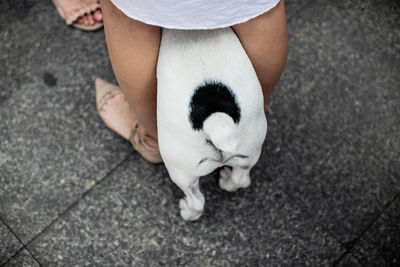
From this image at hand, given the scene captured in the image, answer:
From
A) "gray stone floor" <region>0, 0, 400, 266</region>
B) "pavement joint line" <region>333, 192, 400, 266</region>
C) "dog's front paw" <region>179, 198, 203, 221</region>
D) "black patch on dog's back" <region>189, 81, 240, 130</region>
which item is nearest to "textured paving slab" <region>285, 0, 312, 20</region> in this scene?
"gray stone floor" <region>0, 0, 400, 266</region>

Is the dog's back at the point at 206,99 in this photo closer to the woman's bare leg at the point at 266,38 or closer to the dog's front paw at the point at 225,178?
the woman's bare leg at the point at 266,38

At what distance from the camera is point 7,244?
177cm

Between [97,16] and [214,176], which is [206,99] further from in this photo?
[97,16]

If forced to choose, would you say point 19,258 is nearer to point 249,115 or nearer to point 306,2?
point 249,115

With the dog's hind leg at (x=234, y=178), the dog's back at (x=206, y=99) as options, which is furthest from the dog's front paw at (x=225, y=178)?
the dog's back at (x=206, y=99)

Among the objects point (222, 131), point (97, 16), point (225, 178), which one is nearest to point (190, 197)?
point (225, 178)

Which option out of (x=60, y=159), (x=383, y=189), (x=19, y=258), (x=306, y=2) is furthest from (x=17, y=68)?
(x=383, y=189)

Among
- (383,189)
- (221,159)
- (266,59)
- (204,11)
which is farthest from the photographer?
(383,189)

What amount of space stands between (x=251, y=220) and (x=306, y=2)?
1299 mm

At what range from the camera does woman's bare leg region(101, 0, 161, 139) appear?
1.25 metres

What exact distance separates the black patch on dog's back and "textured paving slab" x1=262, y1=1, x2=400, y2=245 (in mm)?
894

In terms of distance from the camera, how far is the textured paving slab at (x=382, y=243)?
1768mm

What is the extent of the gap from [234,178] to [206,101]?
52 centimetres

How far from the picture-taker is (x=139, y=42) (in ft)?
4.13
